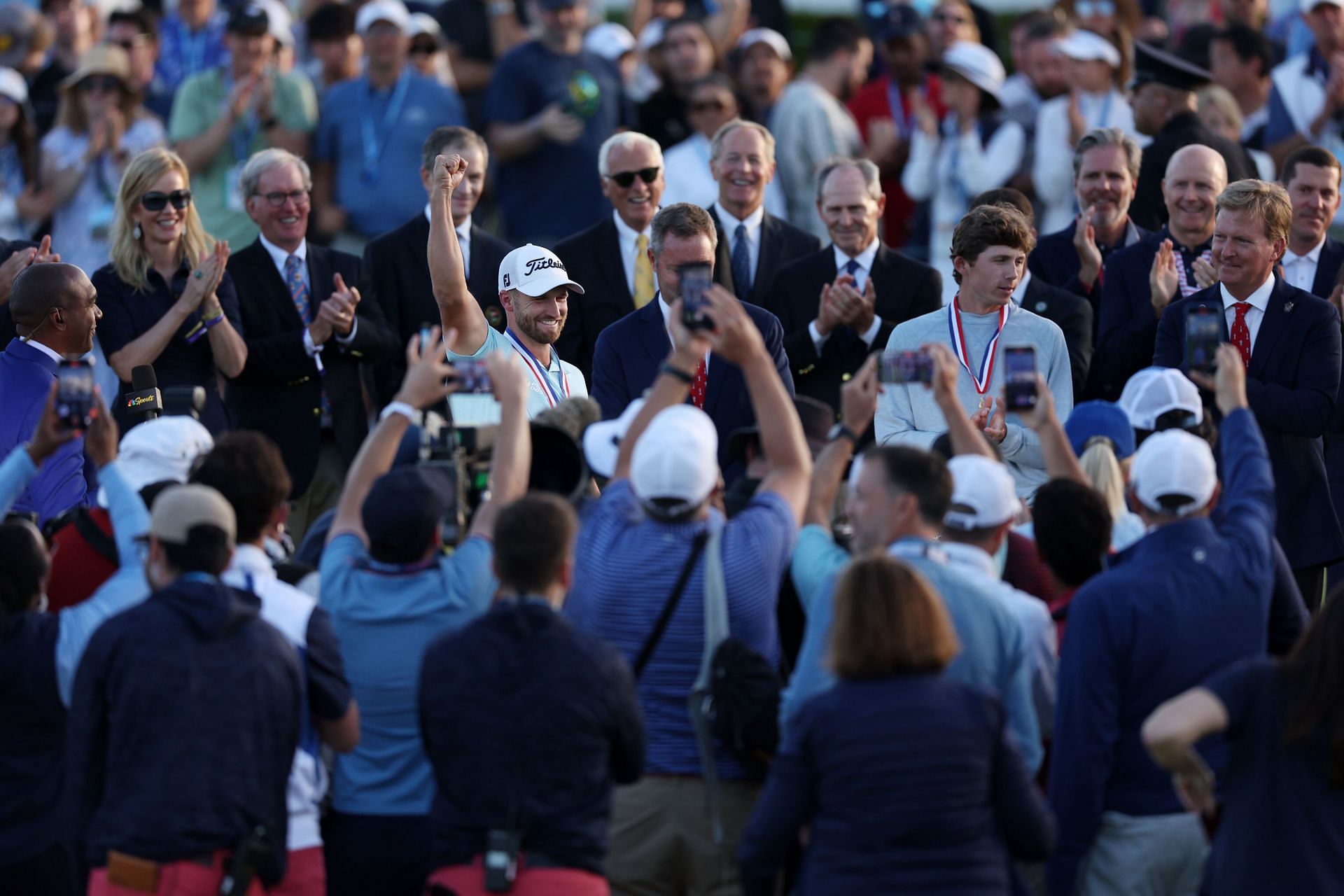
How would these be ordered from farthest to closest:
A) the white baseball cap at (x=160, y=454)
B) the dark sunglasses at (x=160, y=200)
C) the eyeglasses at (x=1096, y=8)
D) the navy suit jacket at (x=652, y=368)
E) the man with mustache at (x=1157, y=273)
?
the eyeglasses at (x=1096, y=8) < the dark sunglasses at (x=160, y=200) < the man with mustache at (x=1157, y=273) < the navy suit jacket at (x=652, y=368) < the white baseball cap at (x=160, y=454)

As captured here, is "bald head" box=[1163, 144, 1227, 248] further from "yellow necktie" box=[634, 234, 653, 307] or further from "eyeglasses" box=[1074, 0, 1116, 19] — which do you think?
"eyeglasses" box=[1074, 0, 1116, 19]

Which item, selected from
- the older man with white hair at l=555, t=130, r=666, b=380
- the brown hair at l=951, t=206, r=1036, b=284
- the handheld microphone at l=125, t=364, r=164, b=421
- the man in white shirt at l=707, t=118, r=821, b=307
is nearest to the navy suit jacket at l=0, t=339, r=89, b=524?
the handheld microphone at l=125, t=364, r=164, b=421

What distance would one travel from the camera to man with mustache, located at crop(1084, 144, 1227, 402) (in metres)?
7.61

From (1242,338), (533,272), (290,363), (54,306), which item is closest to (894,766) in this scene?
(533,272)

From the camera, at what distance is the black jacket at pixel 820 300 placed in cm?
812

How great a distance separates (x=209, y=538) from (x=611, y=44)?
26.6 feet

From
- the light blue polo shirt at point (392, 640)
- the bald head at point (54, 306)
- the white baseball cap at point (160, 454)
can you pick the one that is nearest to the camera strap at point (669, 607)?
the light blue polo shirt at point (392, 640)

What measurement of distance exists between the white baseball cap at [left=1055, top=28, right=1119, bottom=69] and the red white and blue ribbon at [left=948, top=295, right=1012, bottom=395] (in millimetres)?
4018

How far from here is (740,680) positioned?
4.62 m

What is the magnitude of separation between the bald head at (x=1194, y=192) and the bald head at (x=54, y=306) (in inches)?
175

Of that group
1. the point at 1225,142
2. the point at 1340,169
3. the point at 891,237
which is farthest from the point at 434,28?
the point at 1340,169

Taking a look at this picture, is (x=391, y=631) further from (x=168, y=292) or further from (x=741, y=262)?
(x=741, y=262)

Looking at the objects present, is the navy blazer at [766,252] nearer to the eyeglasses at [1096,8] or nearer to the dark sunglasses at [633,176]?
the dark sunglasses at [633,176]

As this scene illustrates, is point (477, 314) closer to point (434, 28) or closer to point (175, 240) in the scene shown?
point (175, 240)
